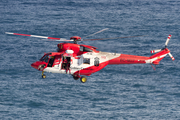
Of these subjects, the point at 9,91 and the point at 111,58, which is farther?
the point at 9,91

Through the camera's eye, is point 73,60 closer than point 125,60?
Yes

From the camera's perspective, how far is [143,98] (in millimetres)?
190000

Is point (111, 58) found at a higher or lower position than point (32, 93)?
higher

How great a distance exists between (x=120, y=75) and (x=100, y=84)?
1087 cm

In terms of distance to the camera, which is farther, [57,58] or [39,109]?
[39,109]

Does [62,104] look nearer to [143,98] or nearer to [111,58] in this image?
[143,98]

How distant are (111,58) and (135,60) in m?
5.02

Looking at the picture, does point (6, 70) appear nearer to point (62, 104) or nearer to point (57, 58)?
point (62, 104)

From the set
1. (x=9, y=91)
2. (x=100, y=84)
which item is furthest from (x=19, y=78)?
(x=100, y=84)

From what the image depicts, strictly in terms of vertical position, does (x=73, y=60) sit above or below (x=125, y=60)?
below

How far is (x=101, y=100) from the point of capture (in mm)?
185750

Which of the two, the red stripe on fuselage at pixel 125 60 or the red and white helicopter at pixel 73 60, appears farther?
the red stripe on fuselage at pixel 125 60

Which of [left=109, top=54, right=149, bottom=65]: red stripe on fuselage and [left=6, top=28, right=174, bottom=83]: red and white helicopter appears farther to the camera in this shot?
[left=109, top=54, right=149, bottom=65]: red stripe on fuselage

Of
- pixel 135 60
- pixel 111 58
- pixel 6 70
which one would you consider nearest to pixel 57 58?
pixel 111 58
